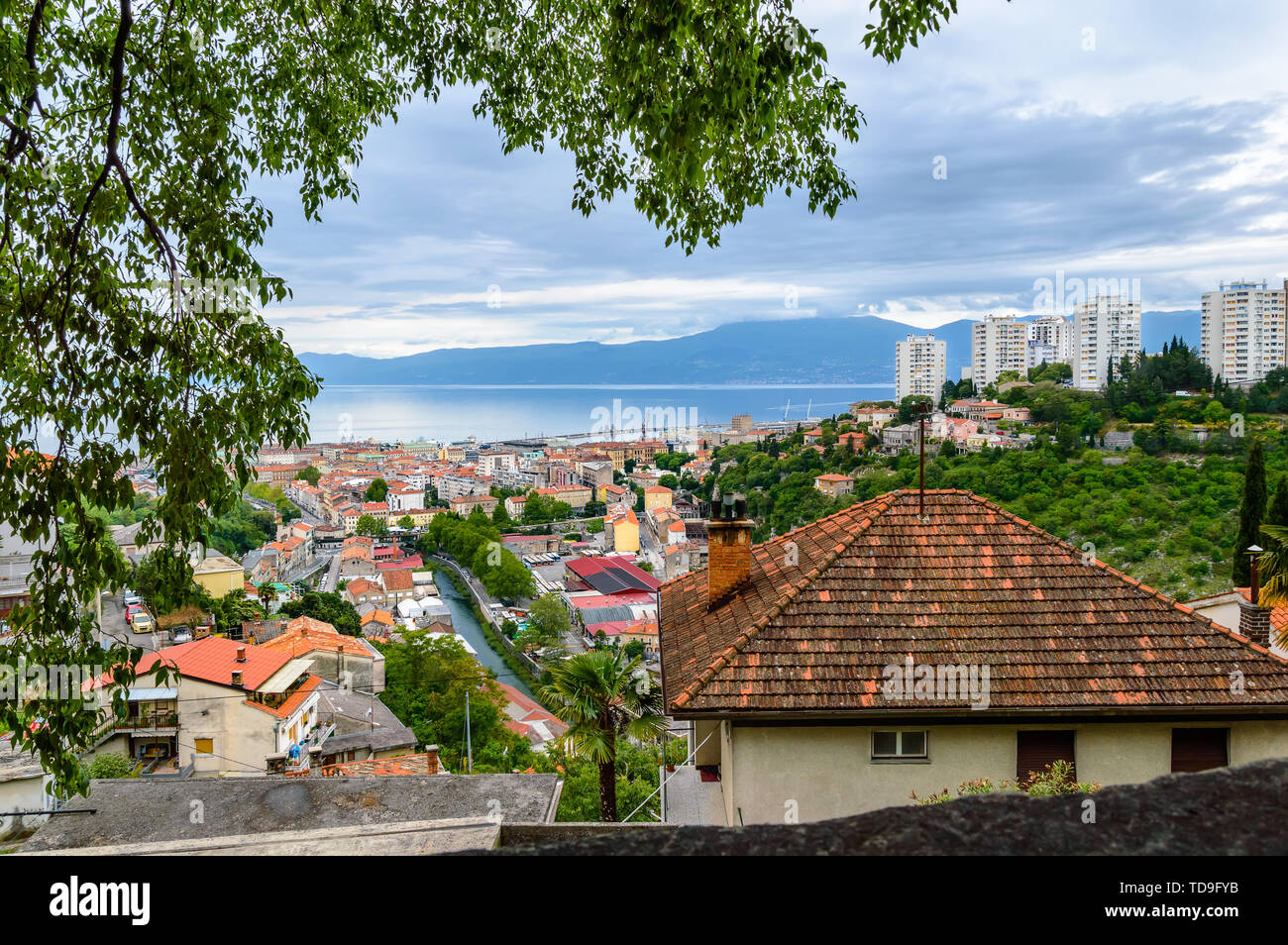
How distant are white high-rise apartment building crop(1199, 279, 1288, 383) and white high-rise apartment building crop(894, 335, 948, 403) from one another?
4099 centimetres

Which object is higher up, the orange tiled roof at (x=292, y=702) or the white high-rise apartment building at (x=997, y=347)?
the white high-rise apartment building at (x=997, y=347)

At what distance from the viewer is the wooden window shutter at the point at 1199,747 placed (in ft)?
19.2

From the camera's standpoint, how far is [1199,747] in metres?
5.89

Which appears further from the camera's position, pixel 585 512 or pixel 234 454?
pixel 585 512

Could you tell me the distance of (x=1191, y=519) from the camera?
3572cm

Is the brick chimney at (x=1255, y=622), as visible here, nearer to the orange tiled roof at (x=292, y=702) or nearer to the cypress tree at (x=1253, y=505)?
the cypress tree at (x=1253, y=505)

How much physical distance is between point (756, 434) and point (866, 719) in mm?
130400

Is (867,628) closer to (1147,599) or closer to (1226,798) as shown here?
(1147,599)

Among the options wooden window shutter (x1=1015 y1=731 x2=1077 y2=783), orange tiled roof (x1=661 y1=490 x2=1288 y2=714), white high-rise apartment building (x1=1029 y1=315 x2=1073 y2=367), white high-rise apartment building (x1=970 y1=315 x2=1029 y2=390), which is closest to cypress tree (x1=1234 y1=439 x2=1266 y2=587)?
orange tiled roof (x1=661 y1=490 x2=1288 y2=714)

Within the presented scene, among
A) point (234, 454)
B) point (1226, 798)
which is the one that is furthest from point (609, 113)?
point (1226, 798)

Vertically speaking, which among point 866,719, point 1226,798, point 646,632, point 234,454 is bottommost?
point 646,632

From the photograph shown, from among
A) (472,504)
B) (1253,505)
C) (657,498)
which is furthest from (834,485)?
(472,504)

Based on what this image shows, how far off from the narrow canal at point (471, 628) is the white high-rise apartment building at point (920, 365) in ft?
275

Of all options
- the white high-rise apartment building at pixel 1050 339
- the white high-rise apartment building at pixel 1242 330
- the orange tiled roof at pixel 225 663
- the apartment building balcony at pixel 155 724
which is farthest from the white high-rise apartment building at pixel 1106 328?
the apartment building balcony at pixel 155 724
